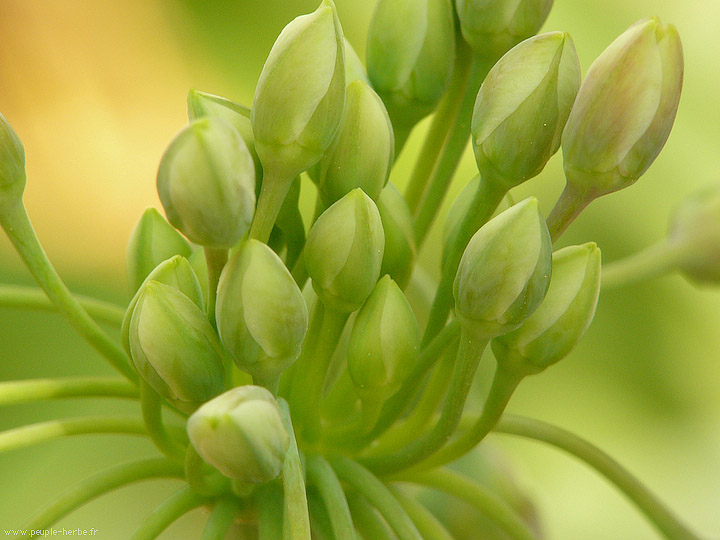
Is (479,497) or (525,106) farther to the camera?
(479,497)

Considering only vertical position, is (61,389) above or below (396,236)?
below

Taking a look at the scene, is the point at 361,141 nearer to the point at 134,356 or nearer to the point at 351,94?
the point at 351,94

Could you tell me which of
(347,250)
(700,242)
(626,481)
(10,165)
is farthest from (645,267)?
(10,165)

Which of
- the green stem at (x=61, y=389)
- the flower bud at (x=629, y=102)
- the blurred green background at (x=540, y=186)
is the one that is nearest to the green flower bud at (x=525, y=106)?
the flower bud at (x=629, y=102)

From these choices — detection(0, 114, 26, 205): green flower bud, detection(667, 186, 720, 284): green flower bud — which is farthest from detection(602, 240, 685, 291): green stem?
detection(0, 114, 26, 205): green flower bud

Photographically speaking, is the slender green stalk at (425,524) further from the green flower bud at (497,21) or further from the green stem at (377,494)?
the green flower bud at (497,21)

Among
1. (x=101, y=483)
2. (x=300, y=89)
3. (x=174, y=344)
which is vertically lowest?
(x=101, y=483)

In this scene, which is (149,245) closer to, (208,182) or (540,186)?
(208,182)
